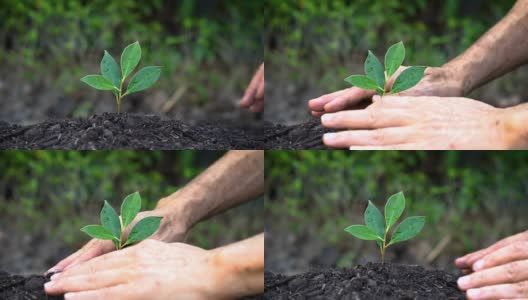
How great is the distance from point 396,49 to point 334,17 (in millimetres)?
1191

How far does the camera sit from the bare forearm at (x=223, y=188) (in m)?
2.50

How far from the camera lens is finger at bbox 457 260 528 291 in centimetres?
223

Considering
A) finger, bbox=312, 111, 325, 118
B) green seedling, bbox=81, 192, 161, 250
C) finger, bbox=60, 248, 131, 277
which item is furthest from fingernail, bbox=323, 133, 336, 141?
finger, bbox=60, 248, 131, 277

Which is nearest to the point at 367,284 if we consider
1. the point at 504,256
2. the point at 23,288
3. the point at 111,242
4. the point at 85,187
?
the point at 504,256

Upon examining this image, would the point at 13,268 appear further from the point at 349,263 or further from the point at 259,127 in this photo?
the point at 349,263

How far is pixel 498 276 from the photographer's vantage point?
226 cm

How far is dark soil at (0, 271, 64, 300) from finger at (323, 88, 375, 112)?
118cm

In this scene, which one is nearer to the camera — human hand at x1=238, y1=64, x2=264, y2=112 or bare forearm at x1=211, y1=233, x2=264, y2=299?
bare forearm at x1=211, y1=233, x2=264, y2=299

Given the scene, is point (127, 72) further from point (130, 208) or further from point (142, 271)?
point (142, 271)

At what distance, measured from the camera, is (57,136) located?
2.20 m

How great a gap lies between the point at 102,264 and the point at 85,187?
1.32 metres

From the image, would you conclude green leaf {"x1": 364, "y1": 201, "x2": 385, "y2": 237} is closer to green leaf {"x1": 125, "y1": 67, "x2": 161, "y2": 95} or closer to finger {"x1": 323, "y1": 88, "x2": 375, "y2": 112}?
finger {"x1": 323, "y1": 88, "x2": 375, "y2": 112}

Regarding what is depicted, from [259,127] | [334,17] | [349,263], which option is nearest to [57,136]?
[259,127]

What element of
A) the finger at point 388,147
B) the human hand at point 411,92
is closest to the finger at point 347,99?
the human hand at point 411,92
